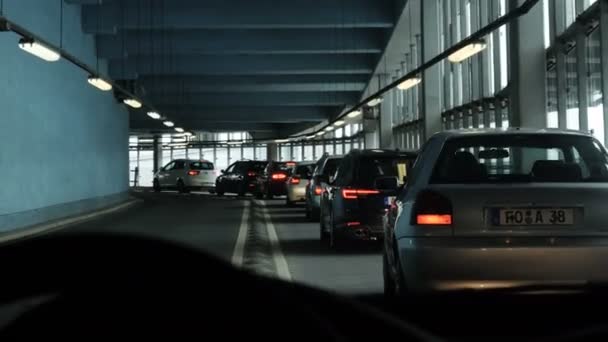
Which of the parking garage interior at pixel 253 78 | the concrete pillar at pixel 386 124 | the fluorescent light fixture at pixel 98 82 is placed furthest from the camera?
the concrete pillar at pixel 386 124

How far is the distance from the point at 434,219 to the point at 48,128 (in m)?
18.2

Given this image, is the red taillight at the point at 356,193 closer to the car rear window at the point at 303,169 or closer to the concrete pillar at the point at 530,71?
the concrete pillar at the point at 530,71

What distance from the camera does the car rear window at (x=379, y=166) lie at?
45.5 ft

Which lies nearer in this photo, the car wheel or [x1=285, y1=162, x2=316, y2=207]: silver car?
the car wheel

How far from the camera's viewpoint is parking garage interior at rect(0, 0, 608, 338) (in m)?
16.2

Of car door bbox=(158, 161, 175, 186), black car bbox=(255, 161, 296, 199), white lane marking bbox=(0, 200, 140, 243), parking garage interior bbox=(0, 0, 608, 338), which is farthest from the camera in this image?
car door bbox=(158, 161, 175, 186)

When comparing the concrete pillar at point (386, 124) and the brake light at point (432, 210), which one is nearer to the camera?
the brake light at point (432, 210)

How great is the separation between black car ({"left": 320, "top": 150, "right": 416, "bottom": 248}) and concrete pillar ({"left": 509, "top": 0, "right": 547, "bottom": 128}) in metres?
5.16

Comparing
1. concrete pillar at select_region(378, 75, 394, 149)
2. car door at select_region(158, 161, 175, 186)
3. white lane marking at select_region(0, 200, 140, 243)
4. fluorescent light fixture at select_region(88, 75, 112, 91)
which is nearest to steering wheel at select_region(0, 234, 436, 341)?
white lane marking at select_region(0, 200, 140, 243)

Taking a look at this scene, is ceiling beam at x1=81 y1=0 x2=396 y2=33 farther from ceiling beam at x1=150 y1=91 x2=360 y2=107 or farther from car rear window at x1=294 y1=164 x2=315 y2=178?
ceiling beam at x1=150 y1=91 x2=360 y2=107

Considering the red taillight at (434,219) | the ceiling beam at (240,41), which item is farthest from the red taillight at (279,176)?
the red taillight at (434,219)

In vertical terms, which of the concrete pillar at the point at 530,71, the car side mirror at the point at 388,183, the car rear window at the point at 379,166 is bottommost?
the car side mirror at the point at 388,183

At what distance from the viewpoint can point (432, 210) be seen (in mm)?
6590

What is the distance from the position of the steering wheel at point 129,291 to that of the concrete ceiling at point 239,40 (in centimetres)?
2136
